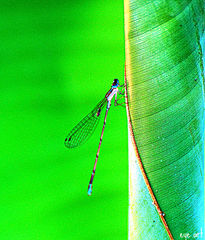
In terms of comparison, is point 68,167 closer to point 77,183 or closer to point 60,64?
point 77,183

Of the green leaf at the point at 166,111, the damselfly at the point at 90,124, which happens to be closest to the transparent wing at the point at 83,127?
the damselfly at the point at 90,124

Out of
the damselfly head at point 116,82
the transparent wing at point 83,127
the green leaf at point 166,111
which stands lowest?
the green leaf at point 166,111

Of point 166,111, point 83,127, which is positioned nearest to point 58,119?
point 83,127

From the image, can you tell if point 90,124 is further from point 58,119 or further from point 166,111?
point 166,111

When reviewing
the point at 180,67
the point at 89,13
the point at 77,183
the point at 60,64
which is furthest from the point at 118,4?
the point at 77,183

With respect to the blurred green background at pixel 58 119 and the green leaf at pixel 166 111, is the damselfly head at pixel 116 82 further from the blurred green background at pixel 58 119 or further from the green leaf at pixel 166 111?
the green leaf at pixel 166 111
